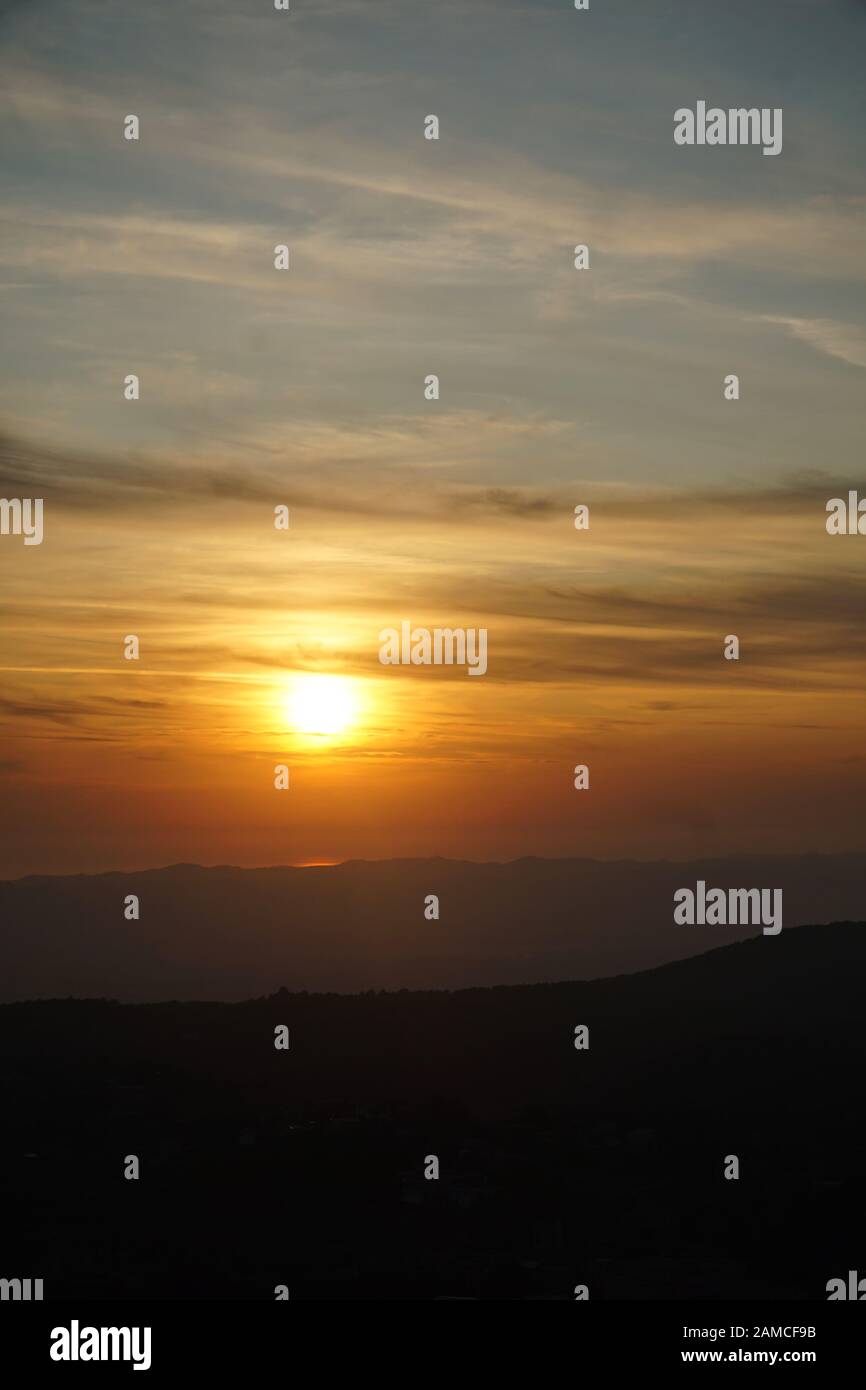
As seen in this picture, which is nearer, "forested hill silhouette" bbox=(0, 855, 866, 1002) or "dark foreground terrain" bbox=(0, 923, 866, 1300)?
"dark foreground terrain" bbox=(0, 923, 866, 1300)

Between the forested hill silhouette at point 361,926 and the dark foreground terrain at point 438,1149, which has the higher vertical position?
the forested hill silhouette at point 361,926

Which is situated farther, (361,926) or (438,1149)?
(361,926)

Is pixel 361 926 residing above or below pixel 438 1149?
above

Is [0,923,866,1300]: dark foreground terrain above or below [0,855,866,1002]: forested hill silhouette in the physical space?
below

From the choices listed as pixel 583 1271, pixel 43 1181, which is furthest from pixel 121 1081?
pixel 583 1271
